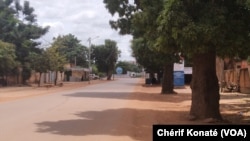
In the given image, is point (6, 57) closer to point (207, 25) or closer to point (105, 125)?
point (105, 125)

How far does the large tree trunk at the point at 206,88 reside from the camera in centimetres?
1593

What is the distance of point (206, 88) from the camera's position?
1593cm

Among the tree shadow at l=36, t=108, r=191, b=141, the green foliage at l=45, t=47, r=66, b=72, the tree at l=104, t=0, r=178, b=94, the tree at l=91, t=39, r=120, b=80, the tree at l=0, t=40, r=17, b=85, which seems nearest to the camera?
the tree shadow at l=36, t=108, r=191, b=141

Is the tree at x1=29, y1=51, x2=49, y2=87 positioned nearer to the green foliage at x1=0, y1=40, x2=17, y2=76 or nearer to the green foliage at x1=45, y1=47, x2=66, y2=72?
the green foliage at x1=45, y1=47, x2=66, y2=72

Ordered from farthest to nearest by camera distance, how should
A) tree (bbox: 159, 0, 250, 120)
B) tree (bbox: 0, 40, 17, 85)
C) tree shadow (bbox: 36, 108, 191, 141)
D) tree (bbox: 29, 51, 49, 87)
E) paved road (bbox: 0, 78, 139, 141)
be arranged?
tree (bbox: 29, 51, 49, 87)
tree (bbox: 0, 40, 17, 85)
tree shadow (bbox: 36, 108, 191, 141)
tree (bbox: 159, 0, 250, 120)
paved road (bbox: 0, 78, 139, 141)

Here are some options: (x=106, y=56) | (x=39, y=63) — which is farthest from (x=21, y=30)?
(x=106, y=56)

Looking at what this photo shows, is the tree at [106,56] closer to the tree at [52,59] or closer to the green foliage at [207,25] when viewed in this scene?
the tree at [52,59]

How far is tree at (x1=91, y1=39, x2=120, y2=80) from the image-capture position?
330 ft

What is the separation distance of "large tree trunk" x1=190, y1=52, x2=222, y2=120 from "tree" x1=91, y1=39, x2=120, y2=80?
276ft

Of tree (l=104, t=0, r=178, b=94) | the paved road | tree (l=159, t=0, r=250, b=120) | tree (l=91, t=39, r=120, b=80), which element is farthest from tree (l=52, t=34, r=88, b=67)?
tree (l=159, t=0, r=250, b=120)

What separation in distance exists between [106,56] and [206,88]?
85541 mm

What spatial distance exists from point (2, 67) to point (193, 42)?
39.8 metres

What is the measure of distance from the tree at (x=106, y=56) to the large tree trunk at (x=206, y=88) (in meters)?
84.0

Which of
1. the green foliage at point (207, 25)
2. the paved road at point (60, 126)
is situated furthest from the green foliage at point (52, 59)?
the green foliage at point (207, 25)
